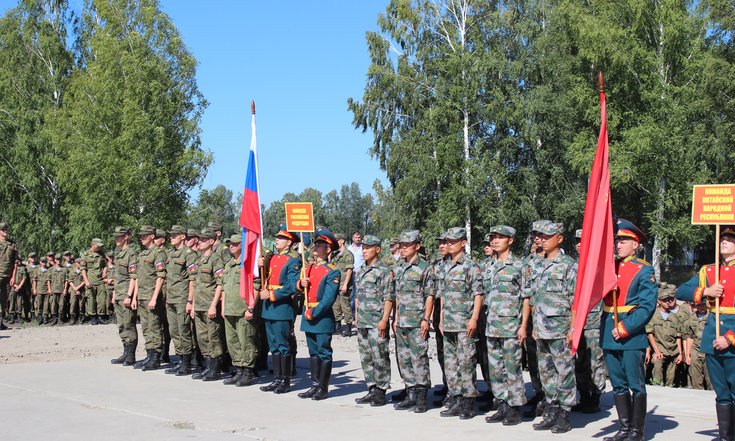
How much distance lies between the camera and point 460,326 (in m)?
8.78

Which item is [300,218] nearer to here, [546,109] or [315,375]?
[315,375]

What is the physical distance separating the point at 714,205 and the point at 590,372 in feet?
8.11

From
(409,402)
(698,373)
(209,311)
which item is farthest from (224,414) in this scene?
(698,373)

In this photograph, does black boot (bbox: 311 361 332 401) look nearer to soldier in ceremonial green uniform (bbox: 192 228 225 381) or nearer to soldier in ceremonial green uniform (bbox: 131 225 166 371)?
soldier in ceremonial green uniform (bbox: 192 228 225 381)

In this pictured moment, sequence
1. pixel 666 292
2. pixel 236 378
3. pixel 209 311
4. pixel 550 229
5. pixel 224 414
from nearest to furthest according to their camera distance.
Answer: pixel 550 229 → pixel 224 414 → pixel 236 378 → pixel 209 311 → pixel 666 292

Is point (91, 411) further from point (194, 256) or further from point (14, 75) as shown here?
point (14, 75)

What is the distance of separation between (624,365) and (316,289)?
3863mm

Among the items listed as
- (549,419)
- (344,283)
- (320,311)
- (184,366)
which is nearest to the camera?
(549,419)

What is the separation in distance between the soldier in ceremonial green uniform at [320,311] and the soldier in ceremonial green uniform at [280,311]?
0.37 m

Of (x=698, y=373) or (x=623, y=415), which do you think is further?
(x=698, y=373)

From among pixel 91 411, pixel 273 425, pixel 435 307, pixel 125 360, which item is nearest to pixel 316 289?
pixel 435 307

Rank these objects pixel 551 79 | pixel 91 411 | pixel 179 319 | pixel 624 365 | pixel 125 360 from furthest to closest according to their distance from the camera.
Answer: pixel 551 79, pixel 125 360, pixel 179 319, pixel 91 411, pixel 624 365

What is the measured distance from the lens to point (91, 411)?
9.20 metres

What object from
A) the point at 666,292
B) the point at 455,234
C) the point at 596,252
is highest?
the point at 455,234
